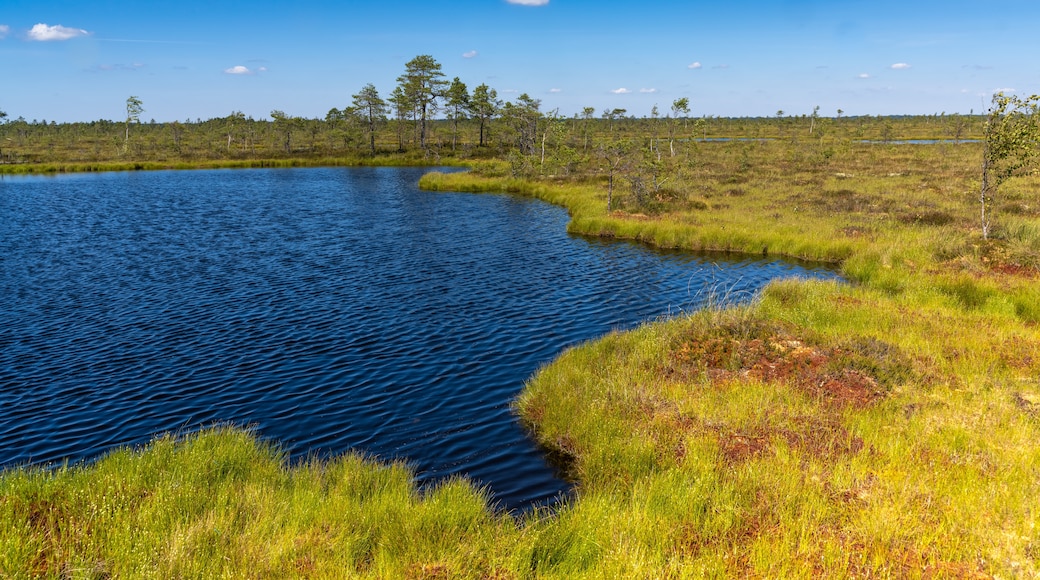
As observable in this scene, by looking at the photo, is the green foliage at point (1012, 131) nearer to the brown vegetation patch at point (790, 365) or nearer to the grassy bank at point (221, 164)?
the brown vegetation patch at point (790, 365)

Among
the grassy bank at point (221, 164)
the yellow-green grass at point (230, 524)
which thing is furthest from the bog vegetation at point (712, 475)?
the grassy bank at point (221, 164)

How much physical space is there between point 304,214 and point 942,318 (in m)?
47.8

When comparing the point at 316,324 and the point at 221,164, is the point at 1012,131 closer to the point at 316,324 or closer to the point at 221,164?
the point at 316,324

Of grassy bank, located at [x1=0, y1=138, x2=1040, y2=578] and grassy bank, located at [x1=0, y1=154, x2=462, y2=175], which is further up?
grassy bank, located at [x1=0, y1=154, x2=462, y2=175]

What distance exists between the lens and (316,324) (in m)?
22.0

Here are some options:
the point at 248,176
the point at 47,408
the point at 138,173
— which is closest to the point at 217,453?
the point at 47,408

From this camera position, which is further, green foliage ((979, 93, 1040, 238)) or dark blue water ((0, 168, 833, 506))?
green foliage ((979, 93, 1040, 238))

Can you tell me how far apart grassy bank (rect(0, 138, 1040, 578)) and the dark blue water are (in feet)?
7.88

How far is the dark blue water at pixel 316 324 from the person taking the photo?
14.2 metres

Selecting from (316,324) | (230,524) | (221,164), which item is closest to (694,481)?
(230,524)

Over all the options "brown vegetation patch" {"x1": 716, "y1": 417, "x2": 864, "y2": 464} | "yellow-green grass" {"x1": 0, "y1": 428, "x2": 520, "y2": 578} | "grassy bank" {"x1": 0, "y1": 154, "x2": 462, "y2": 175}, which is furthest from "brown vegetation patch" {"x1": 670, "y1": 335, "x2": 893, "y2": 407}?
"grassy bank" {"x1": 0, "y1": 154, "x2": 462, "y2": 175}

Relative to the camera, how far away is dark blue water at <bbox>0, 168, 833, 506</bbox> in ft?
46.6

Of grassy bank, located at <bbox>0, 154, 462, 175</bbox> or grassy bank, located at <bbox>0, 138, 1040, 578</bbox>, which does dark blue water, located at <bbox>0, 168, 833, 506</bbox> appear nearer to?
grassy bank, located at <bbox>0, 138, 1040, 578</bbox>

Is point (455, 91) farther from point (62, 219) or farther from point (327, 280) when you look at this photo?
point (327, 280)
